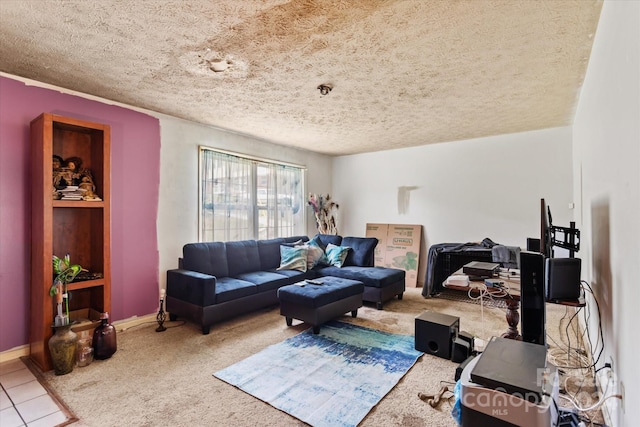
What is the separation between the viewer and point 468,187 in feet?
16.6

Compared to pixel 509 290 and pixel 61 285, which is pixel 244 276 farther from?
pixel 509 290

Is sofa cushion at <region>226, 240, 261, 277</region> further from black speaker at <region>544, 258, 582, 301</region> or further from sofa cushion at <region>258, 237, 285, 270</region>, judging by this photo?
black speaker at <region>544, 258, 582, 301</region>

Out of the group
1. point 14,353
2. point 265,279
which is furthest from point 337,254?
point 14,353

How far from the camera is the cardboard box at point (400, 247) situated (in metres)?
5.40

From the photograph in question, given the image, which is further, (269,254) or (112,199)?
(269,254)

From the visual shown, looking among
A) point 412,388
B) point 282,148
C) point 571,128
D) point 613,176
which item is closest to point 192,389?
point 412,388

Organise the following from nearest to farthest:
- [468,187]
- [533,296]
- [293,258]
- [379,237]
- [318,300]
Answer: [533,296] < [318,300] < [293,258] < [468,187] < [379,237]

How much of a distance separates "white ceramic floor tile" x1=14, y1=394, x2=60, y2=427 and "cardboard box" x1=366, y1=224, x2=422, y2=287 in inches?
180

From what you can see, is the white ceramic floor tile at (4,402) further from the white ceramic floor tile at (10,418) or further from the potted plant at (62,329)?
the potted plant at (62,329)

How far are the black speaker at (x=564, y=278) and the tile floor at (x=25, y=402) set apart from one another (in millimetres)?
3087

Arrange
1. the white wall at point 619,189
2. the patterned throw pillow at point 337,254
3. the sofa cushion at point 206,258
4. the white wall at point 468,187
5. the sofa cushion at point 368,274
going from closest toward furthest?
the white wall at point 619,189
the sofa cushion at point 206,258
the sofa cushion at point 368,274
the white wall at point 468,187
the patterned throw pillow at point 337,254

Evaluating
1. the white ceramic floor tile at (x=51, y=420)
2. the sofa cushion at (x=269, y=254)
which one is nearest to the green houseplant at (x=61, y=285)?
the white ceramic floor tile at (x=51, y=420)

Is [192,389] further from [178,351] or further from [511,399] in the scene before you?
[511,399]

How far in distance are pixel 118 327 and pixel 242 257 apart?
→ 1543mm
